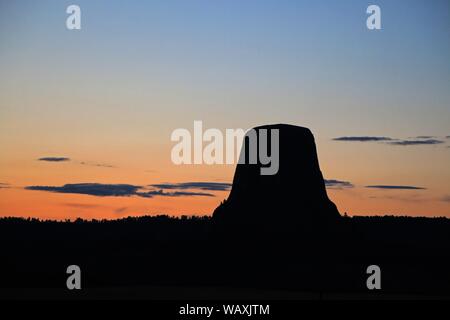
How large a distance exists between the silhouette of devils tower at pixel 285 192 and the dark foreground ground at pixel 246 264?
1.33m

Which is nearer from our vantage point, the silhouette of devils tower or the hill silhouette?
the hill silhouette

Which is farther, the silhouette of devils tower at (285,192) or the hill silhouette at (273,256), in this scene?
the silhouette of devils tower at (285,192)

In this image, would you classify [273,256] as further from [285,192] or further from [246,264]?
[285,192]

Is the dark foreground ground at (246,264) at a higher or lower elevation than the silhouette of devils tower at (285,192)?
lower

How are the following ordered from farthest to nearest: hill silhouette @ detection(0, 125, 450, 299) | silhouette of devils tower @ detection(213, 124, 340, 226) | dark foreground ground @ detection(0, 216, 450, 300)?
silhouette of devils tower @ detection(213, 124, 340, 226)
hill silhouette @ detection(0, 125, 450, 299)
dark foreground ground @ detection(0, 216, 450, 300)

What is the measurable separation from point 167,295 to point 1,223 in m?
77.3

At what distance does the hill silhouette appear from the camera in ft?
246

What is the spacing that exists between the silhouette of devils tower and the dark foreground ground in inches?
52.5

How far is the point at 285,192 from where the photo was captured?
8544 cm

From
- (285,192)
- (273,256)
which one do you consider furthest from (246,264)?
(285,192)

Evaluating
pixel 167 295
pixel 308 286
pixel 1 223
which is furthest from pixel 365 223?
pixel 1 223

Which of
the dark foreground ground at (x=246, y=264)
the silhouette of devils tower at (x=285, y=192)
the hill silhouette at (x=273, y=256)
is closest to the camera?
the dark foreground ground at (x=246, y=264)

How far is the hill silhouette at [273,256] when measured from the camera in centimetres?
7494

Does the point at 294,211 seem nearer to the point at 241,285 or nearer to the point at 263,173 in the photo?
the point at 263,173
